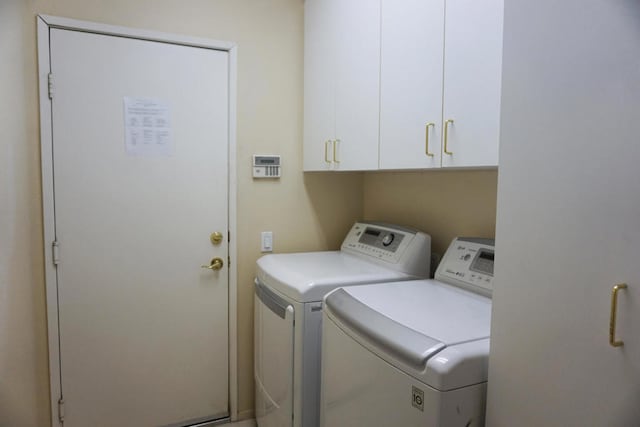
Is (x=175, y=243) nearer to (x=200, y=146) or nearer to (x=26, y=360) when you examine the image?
(x=200, y=146)

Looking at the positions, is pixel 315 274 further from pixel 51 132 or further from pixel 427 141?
pixel 51 132

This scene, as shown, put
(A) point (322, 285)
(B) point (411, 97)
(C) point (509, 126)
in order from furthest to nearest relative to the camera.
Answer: (A) point (322, 285) → (B) point (411, 97) → (C) point (509, 126)

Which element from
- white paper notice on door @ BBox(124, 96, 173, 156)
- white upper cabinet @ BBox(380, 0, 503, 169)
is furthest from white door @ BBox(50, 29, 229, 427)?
white upper cabinet @ BBox(380, 0, 503, 169)

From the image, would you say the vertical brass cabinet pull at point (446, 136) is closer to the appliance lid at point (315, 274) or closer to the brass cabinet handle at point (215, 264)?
the appliance lid at point (315, 274)

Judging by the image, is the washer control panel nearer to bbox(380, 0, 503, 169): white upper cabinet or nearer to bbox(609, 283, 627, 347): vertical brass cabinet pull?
bbox(380, 0, 503, 169): white upper cabinet

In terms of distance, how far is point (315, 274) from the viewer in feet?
5.74

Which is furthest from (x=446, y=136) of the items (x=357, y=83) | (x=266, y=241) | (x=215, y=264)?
(x=215, y=264)


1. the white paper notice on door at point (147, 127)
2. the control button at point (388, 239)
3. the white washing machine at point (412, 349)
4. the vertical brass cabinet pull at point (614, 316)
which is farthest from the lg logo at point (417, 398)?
the white paper notice on door at point (147, 127)

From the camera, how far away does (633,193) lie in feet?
2.10

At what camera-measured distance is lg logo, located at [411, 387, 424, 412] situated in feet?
3.13

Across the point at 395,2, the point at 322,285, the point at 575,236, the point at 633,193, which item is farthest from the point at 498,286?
the point at 395,2

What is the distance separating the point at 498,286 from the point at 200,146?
1730mm

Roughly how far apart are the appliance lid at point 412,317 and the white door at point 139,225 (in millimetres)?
1124

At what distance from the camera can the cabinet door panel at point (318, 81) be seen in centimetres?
208
